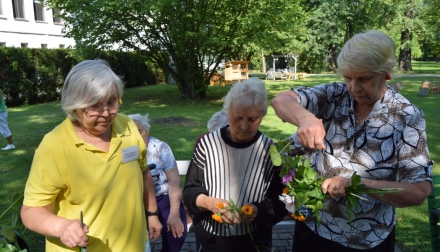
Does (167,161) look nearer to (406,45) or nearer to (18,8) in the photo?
(18,8)

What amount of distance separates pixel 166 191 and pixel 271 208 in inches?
53.3

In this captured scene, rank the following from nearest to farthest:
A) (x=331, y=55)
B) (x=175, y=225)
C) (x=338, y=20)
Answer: (x=175, y=225) < (x=338, y=20) < (x=331, y=55)

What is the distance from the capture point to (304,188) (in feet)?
5.92

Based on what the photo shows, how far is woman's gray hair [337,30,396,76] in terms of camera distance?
1.68 meters

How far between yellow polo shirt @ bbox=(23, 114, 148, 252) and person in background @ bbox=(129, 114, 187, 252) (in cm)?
112

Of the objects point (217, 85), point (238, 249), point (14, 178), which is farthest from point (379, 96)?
point (217, 85)

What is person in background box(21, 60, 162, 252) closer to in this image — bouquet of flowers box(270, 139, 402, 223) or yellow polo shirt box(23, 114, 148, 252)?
yellow polo shirt box(23, 114, 148, 252)

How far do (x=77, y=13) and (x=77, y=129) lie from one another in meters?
14.5

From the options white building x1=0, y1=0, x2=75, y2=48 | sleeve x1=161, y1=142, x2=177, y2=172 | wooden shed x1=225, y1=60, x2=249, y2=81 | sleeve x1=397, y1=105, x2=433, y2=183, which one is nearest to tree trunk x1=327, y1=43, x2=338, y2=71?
wooden shed x1=225, y1=60, x2=249, y2=81

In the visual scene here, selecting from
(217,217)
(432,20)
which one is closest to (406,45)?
(432,20)

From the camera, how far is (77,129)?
196 cm

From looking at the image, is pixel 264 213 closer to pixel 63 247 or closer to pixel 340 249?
pixel 340 249

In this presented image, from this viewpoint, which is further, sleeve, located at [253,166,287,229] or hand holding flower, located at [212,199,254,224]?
sleeve, located at [253,166,287,229]

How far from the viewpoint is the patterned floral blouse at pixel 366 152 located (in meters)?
1.74
